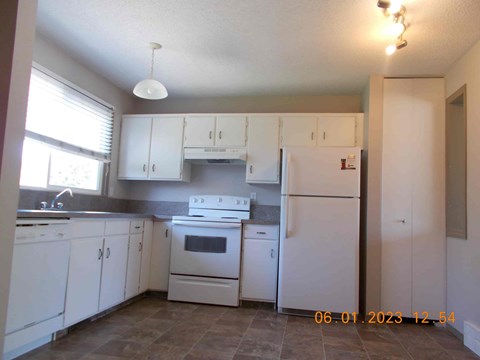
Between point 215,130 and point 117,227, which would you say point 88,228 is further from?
point 215,130

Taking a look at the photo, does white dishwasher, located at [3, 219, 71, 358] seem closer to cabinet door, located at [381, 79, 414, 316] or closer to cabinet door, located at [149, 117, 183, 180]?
cabinet door, located at [149, 117, 183, 180]

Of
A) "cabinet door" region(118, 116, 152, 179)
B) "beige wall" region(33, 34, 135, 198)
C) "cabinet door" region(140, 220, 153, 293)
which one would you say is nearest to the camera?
"beige wall" region(33, 34, 135, 198)

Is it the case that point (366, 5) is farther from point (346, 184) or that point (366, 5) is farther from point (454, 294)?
point (454, 294)

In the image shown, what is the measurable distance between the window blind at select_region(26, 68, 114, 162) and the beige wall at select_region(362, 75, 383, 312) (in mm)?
2801

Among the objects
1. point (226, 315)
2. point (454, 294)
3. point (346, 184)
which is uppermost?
point (346, 184)

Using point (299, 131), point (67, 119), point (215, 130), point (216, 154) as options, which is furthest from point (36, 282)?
point (299, 131)

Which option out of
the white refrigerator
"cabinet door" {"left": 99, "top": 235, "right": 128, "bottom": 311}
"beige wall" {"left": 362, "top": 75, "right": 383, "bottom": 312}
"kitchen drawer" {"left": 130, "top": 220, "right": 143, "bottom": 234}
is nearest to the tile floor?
"cabinet door" {"left": 99, "top": 235, "right": 128, "bottom": 311}

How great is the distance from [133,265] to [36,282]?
129cm

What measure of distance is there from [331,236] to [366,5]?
195cm

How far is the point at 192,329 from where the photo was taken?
2.80m

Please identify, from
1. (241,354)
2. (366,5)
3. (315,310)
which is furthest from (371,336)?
(366,5)

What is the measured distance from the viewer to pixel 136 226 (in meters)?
3.45

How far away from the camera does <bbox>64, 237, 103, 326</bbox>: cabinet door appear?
2.50 metres

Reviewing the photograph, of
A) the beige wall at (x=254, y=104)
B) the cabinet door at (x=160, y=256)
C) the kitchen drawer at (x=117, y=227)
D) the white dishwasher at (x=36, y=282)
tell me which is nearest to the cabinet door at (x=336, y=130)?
the beige wall at (x=254, y=104)
